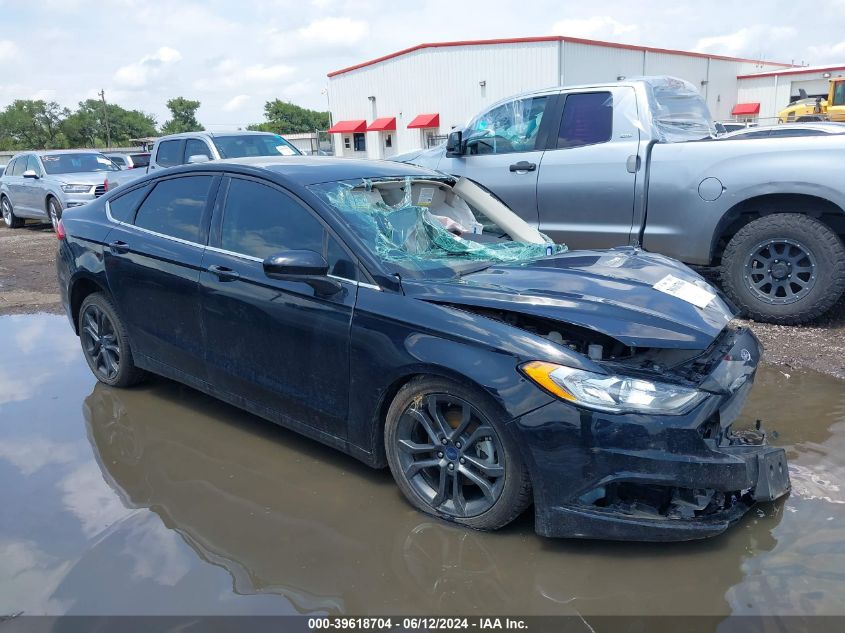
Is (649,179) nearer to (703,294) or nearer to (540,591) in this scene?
(703,294)

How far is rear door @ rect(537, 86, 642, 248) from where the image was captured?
20.2 ft

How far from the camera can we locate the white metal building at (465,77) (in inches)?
1303

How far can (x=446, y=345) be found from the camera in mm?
2953

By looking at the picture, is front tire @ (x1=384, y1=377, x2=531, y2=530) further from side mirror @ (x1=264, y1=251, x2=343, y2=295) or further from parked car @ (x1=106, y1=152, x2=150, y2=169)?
parked car @ (x1=106, y1=152, x2=150, y2=169)

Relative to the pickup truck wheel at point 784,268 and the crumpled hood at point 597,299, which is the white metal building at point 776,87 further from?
the crumpled hood at point 597,299

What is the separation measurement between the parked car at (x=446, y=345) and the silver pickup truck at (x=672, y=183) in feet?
6.40

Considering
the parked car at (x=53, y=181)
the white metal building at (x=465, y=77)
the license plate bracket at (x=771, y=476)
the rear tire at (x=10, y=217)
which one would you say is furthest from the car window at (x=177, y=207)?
the white metal building at (x=465, y=77)

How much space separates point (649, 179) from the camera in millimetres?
5973

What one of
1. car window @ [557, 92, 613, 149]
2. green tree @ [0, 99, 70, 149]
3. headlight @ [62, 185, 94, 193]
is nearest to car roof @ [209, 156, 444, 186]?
car window @ [557, 92, 613, 149]

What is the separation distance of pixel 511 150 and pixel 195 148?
591 cm

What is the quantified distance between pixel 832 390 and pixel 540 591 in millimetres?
2914

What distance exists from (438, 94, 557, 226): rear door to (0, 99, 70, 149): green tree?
74567mm

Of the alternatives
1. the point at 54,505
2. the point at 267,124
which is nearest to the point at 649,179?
the point at 54,505

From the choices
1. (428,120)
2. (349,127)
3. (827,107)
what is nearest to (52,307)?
(827,107)
